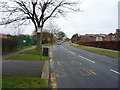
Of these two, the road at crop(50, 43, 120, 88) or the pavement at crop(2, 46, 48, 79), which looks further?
the pavement at crop(2, 46, 48, 79)

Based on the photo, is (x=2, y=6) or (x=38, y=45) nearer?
(x=2, y=6)

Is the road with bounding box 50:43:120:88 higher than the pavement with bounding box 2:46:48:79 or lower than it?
lower

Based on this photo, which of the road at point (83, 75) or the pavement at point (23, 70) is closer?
the road at point (83, 75)

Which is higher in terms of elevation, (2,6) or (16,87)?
(2,6)

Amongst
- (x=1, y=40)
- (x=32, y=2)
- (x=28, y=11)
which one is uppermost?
(x=32, y=2)

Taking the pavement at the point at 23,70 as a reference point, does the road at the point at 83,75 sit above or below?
below

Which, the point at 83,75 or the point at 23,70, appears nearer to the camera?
the point at 83,75

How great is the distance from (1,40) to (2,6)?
13.9 ft

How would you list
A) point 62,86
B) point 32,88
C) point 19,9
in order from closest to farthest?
point 32,88
point 62,86
point 19,9

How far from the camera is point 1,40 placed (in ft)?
53.3

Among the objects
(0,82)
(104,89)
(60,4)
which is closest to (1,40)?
(60,4)

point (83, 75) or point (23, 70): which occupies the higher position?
point (23, 70)

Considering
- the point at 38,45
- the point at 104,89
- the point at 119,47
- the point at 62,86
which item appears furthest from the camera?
the point at 119,47

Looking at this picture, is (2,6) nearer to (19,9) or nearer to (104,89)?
(19,9)
